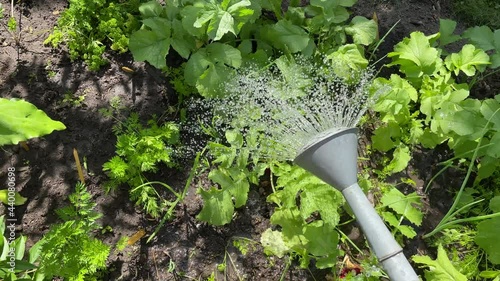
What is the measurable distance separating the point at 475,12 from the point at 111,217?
2.74 metres

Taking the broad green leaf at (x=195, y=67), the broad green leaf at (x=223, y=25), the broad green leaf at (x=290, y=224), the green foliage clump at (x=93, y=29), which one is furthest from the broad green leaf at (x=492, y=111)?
the green foliage clump at (x=93, y=29)

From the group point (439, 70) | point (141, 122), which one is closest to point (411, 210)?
point (439, 70)

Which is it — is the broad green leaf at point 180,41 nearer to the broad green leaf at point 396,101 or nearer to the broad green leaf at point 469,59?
the broad green leaf at point 396,101

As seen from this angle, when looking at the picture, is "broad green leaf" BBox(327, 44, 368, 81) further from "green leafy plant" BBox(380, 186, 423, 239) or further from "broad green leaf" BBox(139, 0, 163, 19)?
"broad green leaf" BBox(139, 0, 163, 19)

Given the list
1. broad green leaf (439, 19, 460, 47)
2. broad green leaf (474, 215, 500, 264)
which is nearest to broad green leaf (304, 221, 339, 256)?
broad green leaf (474, 215, 500, 264)

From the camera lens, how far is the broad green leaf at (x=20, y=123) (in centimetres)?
138

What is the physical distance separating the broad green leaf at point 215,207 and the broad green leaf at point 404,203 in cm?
84

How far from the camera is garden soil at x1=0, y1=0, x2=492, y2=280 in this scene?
8.09 feet

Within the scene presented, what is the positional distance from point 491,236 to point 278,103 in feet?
4.07

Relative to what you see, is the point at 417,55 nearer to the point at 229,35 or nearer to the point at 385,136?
the point at 385,136

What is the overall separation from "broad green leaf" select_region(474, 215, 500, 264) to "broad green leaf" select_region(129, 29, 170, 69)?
5.89 feet

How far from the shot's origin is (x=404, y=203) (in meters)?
2.53

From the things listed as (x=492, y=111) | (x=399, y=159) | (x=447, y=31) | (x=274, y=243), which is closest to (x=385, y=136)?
(x=399, y=159)

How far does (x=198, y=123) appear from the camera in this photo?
8.81 ft
